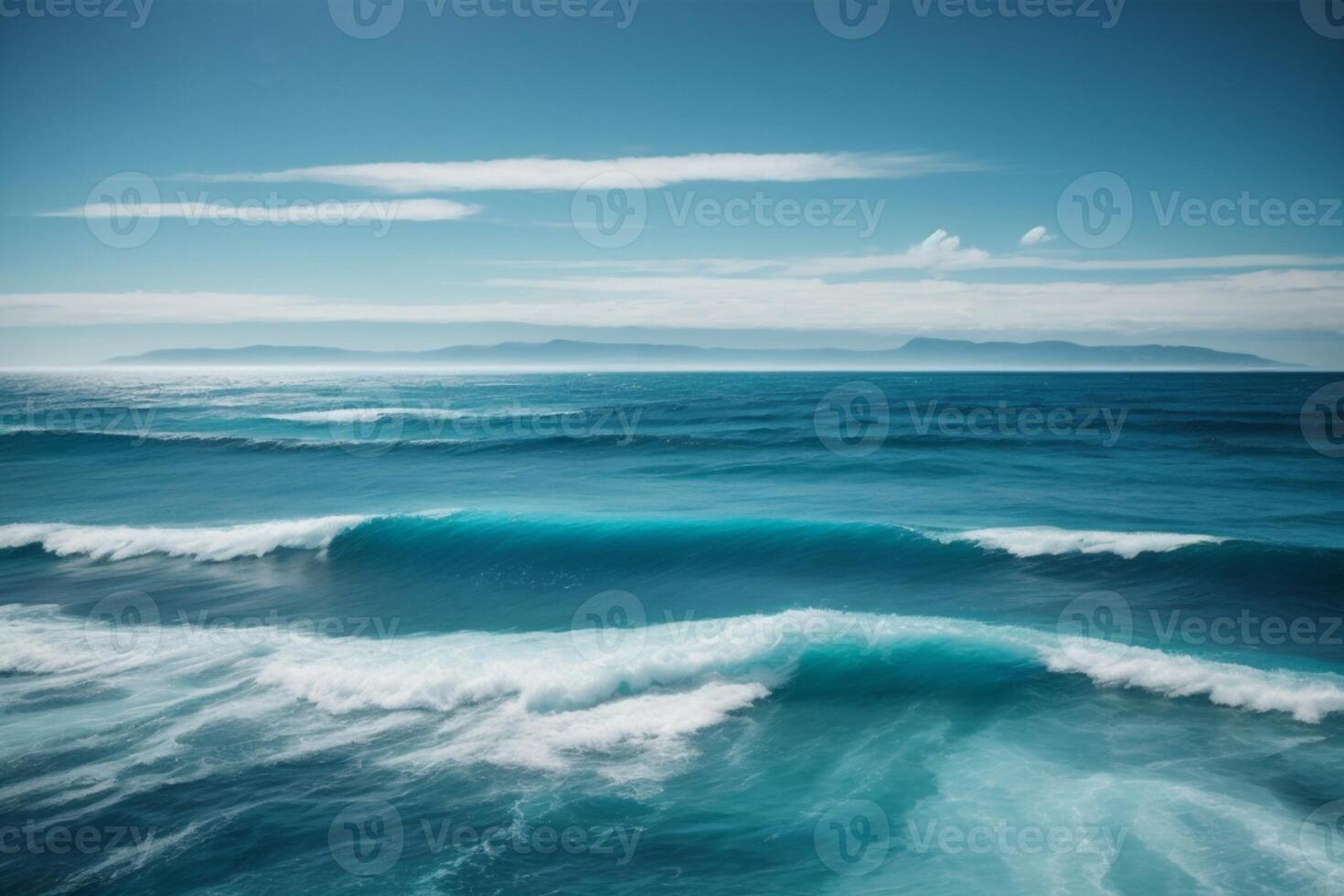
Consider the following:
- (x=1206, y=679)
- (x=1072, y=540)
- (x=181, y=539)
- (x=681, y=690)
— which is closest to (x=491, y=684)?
(x=681, y=690)

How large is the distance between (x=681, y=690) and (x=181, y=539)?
1492cm

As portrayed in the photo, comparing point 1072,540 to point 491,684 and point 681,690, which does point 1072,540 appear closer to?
point 681,690

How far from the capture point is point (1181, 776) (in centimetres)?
764

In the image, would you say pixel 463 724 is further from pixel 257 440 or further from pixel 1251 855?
pixel 257 440

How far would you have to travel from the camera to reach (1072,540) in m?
16.2

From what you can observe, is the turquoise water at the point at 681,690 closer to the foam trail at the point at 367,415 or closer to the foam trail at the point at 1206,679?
the foam trail at the point at 1206,679

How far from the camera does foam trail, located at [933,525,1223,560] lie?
51.4ft

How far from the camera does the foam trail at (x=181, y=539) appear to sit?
17.2m

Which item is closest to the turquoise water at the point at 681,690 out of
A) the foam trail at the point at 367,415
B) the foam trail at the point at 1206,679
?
the foam trail at the point at 1206,679

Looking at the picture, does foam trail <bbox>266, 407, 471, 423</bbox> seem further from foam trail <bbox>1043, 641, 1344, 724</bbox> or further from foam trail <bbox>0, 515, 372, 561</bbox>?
foam trail <bbox>1043, 641, 1344, 724</bbox>

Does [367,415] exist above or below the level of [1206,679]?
above

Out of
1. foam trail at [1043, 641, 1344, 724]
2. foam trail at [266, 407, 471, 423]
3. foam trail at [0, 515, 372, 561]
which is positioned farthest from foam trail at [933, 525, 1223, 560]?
foam trail at [266, 407, 471, 423]

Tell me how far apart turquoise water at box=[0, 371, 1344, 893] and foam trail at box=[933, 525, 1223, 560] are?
0.38ft

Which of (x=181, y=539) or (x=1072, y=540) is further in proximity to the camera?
(x=181, y=539)
